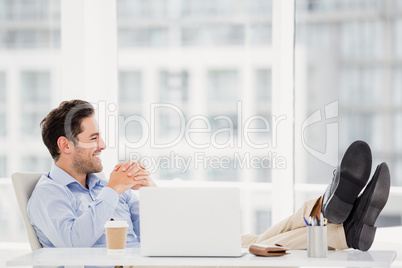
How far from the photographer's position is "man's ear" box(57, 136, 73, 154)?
2.72 m

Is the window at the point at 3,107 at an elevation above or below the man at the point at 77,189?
above

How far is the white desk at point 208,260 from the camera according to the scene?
177 cm

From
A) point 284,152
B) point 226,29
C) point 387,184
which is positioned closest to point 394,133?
point 284,152

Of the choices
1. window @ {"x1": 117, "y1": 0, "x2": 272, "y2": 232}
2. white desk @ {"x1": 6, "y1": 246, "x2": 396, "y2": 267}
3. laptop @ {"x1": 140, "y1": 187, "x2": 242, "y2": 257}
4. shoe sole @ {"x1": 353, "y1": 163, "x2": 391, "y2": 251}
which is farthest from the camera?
window @ {"x1": 117, "y1": 0, "x2": 272, "y2": 232}

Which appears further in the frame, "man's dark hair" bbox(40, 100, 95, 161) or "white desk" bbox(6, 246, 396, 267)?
"man's dark hair" bbox(40, 100, 95, 161)

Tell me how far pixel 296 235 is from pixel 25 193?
1080 mm

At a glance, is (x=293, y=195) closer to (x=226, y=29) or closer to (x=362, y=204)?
(x=226, y=29)

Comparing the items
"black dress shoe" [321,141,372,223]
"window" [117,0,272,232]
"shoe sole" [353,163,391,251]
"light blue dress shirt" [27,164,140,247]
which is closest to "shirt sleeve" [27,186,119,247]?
"light blue dress shirt" [27,164,140,247]

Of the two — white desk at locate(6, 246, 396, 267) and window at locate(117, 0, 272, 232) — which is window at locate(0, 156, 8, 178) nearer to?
window at locate(117, 0, 272, 232)

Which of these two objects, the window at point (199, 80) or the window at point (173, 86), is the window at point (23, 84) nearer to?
the window at point (199, 80)

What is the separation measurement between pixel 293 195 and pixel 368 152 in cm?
176

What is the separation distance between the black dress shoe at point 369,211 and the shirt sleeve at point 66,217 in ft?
3.04

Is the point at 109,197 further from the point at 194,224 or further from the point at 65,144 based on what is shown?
the point at 194,224

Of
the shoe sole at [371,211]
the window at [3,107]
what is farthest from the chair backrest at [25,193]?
the window at [3,107]
